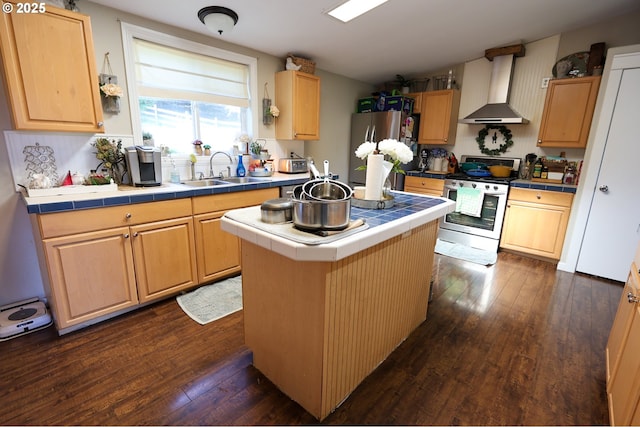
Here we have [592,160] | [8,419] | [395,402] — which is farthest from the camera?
[592,160]

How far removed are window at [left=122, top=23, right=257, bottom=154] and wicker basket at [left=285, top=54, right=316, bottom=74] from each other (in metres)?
0.49

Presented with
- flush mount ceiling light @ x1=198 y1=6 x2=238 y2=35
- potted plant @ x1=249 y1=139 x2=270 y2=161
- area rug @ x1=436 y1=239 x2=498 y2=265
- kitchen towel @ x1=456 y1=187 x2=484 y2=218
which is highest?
flush mount ceiling light @ x1=198 y1=6 x2=238 y2=35

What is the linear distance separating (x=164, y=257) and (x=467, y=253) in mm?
3349

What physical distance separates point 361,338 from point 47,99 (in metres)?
2.41

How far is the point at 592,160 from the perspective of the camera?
297cm

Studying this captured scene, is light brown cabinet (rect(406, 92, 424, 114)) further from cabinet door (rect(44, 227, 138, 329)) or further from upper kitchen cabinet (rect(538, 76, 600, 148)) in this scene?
cabinet door (rect(44, 227, 138, 329))

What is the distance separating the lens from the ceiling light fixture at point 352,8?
8.34 ft

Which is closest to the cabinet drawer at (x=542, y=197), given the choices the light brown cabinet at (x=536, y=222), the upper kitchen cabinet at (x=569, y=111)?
the light brown cabinet at (x=536, y=222)

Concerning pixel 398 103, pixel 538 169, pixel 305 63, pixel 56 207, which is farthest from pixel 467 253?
pixel 56 207

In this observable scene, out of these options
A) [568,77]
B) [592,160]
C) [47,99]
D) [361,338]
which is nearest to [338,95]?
[568,77]

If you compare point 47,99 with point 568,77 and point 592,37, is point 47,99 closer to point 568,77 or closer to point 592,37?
point 568,77

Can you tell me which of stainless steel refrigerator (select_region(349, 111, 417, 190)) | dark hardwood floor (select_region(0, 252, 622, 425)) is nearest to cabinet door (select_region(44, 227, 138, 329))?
dark hardwood floor (select_region(0, 252, 622, 425))

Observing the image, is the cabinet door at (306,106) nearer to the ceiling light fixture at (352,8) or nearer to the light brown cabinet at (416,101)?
the ceiling light fixture at (352,8)

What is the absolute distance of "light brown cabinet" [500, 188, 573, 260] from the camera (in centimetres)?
330
